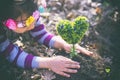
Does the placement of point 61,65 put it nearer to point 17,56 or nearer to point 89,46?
point 17,56

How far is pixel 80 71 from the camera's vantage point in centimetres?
→ 297

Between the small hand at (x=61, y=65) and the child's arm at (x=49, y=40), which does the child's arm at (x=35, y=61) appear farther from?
the child's arm at (x=49, y=40)

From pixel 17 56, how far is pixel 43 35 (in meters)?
0.45

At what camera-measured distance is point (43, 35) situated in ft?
10.8

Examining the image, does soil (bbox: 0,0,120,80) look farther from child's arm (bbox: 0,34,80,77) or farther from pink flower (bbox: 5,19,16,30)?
pink flower (bbox: 5,19,16,30)

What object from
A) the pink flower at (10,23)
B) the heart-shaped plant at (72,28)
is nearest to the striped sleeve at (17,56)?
the pink flower at (10,23)

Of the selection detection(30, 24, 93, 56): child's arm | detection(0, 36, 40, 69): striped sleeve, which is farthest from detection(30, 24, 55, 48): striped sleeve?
detection(0, 36, 40, 69): striped sleeve

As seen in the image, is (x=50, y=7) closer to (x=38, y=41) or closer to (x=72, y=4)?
(x=72, y=4)

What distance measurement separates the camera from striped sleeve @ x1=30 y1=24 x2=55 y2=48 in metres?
3.27

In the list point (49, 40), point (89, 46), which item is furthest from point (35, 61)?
point (89, 46)

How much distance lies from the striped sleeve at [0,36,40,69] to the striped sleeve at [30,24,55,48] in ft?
1.23

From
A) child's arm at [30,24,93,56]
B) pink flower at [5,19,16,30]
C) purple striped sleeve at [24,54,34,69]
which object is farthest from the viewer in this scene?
child's arm at [30,24,93,56]

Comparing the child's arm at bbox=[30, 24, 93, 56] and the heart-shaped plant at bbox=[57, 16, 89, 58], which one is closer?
the heart-shaped plant at bbox=[57, 16, 89, 58]

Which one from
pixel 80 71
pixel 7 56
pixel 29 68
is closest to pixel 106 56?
pixel 80 71
